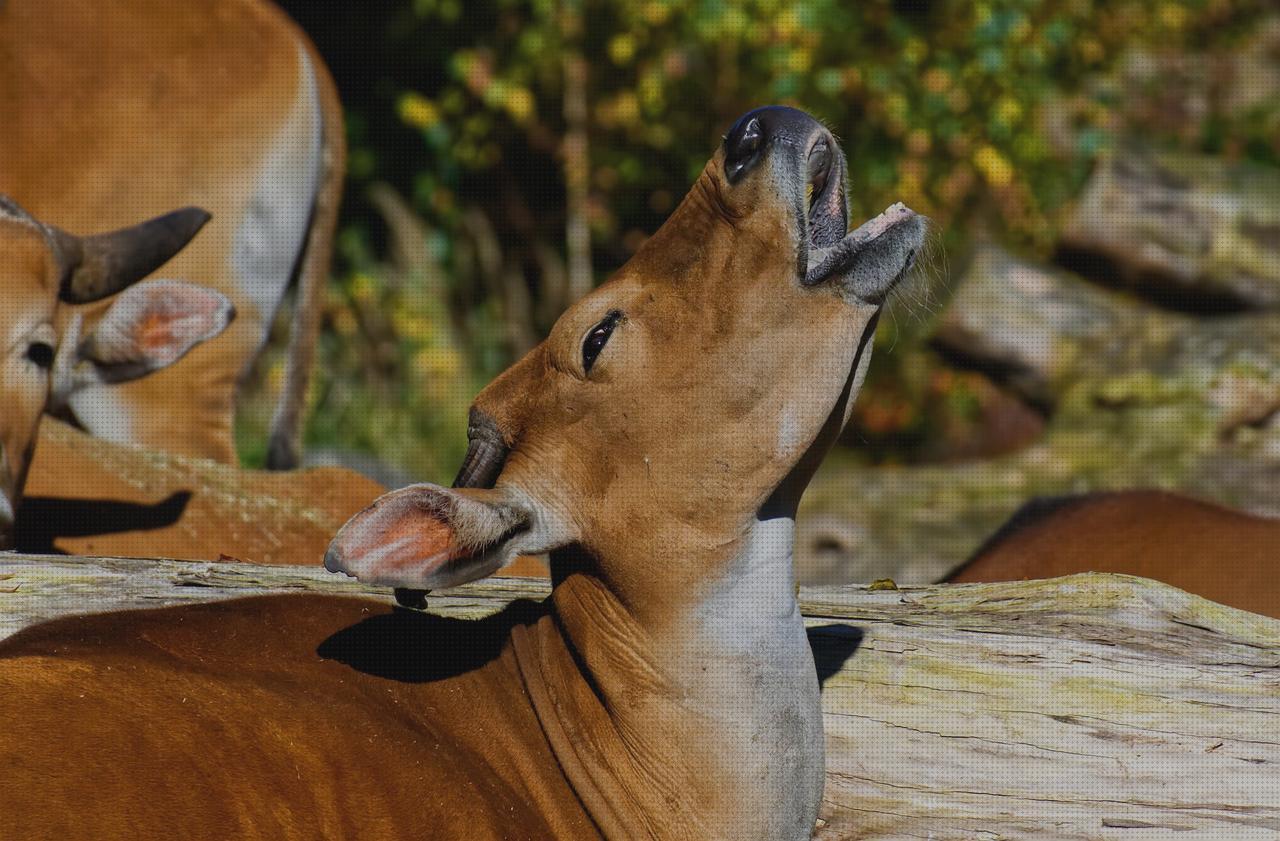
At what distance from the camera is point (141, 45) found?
292 inches

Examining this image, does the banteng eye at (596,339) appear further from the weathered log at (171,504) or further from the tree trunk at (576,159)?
the tree trunk at (576,159)

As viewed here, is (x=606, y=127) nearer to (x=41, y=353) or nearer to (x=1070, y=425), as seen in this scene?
(x=1070, y=425)

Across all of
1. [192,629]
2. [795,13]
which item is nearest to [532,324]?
[795,13]

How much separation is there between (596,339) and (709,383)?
271 millimetres

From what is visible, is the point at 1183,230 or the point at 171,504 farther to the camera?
the point at 1183,230

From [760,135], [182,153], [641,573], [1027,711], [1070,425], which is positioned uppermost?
[760,135]

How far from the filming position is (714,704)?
3.35m

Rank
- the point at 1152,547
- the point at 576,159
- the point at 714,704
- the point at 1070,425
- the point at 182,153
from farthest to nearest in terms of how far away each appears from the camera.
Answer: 1. the point at 576,159
2. the point at 1070,425
3. the point at 182,153
4. the point at 1152,547
5. the point at 714,704

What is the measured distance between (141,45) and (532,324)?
4.48 m

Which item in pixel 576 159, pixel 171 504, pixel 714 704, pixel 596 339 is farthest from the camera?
pixel 576 159

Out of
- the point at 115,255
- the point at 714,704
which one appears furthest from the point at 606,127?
the point at 714,704

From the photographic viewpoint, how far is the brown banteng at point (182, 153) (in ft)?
23.3

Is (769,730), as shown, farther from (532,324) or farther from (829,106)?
(532,324)

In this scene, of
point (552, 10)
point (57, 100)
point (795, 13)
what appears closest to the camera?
point (57, 100)
